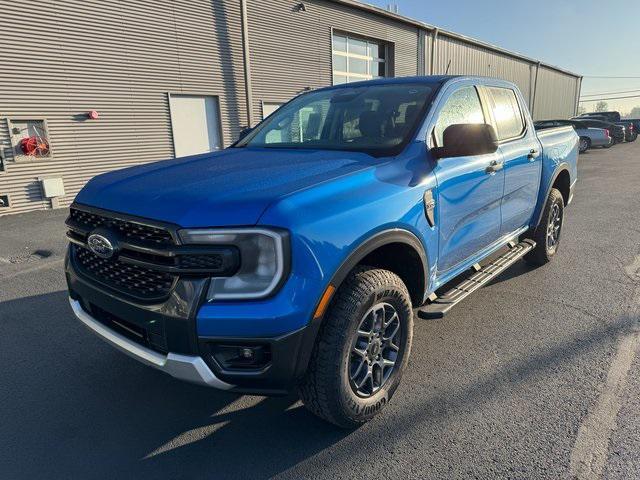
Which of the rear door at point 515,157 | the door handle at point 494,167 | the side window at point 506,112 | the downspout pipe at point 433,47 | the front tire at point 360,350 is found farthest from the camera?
the downspout pipe at point 433,47

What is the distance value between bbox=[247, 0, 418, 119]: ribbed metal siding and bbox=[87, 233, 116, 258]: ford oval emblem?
38.0 ft

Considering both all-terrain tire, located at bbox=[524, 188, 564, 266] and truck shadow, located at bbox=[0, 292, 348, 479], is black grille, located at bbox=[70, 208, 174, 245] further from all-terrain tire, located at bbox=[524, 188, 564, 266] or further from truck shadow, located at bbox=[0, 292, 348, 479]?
all-terrain tire, located at bbox=[524, 188, 564, 266]

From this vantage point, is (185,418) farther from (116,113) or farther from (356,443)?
(116,113)

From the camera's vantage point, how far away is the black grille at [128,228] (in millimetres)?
2059

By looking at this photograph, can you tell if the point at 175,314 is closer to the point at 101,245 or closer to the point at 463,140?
the point at 101,245

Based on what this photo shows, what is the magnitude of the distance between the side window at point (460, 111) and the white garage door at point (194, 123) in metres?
9.36

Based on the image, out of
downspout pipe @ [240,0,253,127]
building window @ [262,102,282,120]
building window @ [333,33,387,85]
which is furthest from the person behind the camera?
building window @ [333,33,387,85]

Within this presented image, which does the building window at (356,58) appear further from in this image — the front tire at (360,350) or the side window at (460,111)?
the front tire at (360,350)

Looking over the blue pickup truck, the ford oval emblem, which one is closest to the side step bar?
the blue pickup truck

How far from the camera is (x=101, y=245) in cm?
229

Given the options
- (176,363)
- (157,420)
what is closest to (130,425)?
(157,420)

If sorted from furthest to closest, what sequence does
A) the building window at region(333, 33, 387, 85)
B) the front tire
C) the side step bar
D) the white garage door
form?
1. the building window at region(333, 33, 387, 85)
2. the white garage door
3. the side step bar
4. the front tire

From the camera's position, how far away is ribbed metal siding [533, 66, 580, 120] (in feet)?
114

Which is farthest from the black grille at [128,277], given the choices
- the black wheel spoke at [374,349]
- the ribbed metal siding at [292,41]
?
the ribbed metal siding at [292,41]
